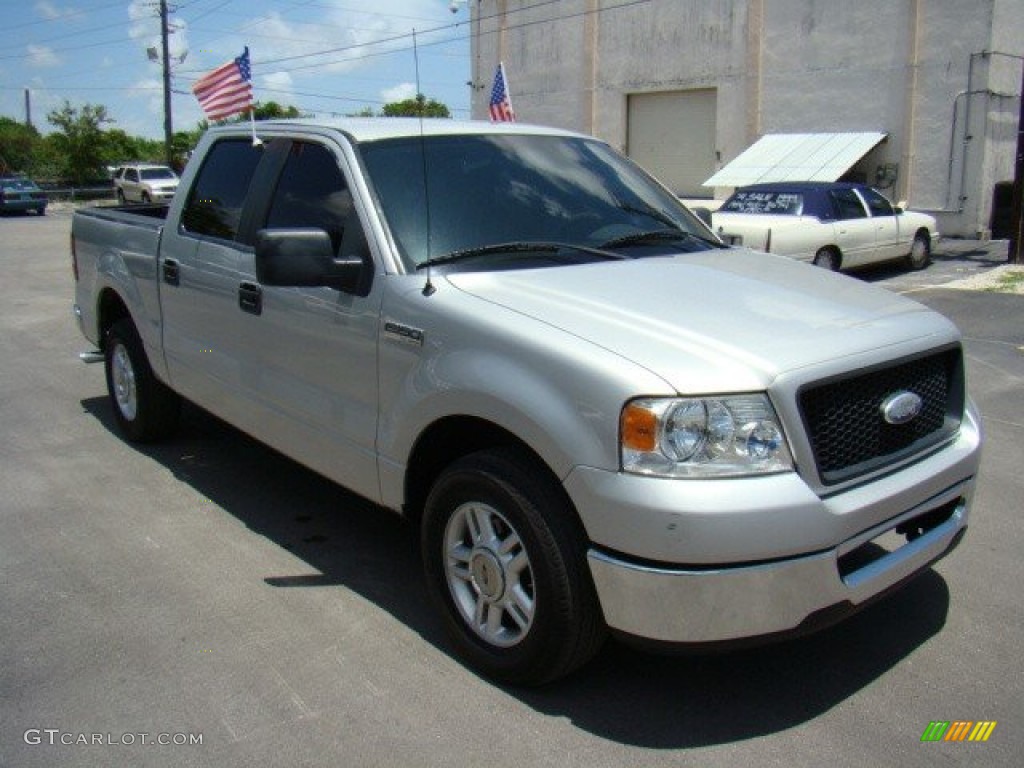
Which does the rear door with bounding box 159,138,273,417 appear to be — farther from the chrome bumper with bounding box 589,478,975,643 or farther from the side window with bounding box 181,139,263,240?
the chrome bumper with bounding box 589,478,975,643

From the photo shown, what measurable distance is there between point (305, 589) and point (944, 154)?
21434 millimetres

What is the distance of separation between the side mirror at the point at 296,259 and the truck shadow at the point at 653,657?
137cm

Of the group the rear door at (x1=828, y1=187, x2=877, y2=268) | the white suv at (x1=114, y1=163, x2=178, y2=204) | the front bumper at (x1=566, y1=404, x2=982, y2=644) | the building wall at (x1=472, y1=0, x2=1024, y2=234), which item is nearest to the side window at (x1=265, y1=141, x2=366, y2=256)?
the front bumper at (x1=566, y1=404, x2=982, y2=644)

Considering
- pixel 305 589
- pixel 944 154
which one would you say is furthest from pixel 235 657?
pixel 944 154

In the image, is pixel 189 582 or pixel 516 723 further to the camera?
pixel 189 582

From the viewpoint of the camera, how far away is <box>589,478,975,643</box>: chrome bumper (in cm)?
287

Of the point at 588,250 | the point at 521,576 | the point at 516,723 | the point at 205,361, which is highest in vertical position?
the point at 588,250

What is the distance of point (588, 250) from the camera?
4012 millimetres

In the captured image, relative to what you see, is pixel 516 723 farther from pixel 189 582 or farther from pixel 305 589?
pixel 189 582

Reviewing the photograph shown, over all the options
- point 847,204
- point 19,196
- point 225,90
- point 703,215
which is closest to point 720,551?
point 703,215

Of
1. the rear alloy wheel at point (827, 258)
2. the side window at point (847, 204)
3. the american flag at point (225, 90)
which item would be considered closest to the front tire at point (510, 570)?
the american flag at point (225, 90)

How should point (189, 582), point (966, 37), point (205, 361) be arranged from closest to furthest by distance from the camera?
1. point (189, 582)
2. point (205, 361)
3. point (966, 37)

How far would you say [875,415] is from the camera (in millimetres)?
3248

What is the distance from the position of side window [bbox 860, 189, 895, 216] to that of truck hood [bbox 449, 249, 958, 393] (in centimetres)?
1246
